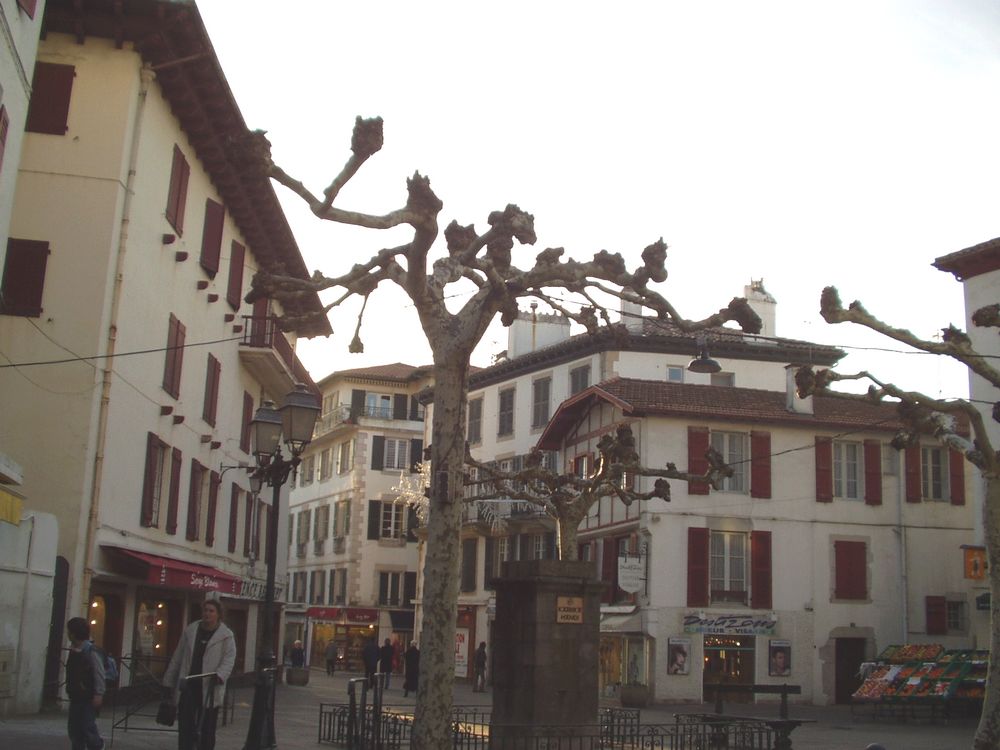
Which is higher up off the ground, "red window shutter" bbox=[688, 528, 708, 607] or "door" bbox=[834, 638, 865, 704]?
"red window shutter" bbox=[688, 528, 708, 607]

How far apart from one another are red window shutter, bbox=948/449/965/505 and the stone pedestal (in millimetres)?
26881

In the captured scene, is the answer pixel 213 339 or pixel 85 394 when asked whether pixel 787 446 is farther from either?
pixel 85 394

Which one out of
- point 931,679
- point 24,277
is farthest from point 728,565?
point 24,277

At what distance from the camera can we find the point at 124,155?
77.4ft

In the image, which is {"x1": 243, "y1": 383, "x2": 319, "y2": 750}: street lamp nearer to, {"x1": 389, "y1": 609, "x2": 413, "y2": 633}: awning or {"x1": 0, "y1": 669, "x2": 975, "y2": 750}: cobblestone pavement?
{"x1": 0, "y1": 669, "x2": 975, "y2": 750}: cobblestone pavement

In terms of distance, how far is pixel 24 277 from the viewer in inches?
901

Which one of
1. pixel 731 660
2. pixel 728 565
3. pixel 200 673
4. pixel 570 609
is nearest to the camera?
pixel 200 673

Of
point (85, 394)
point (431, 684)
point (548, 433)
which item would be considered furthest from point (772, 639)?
point (431, 684)

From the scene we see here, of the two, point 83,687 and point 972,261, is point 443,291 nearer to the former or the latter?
point 83,687

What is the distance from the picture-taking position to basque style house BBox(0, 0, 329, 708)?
2244 centimetres

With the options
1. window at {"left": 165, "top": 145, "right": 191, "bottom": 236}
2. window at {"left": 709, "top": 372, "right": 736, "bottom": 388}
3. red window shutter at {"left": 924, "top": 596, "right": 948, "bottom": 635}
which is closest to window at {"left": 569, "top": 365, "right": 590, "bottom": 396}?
window at {"left": 709, "top": 372, "right": 736, "bottom": 388}

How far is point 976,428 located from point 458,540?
9.13m

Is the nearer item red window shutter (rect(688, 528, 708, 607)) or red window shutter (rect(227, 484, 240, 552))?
red window shutter (rect(227, 484, 240, 552))

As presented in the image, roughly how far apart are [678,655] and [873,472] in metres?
9.09
